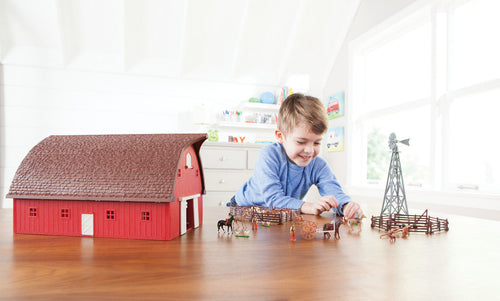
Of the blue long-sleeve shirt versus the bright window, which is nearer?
the blue long-sleeve shirt

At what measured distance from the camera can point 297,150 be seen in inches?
48.6

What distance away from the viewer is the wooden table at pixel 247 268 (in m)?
0.35

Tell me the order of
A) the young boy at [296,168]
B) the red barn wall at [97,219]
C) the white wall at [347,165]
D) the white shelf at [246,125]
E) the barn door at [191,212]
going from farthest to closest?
the white shelf at [246,125] → the white wall at [347,165] → the young boy at [296,168] → the barn door at [191,212] → the red barn wall at [97,219]

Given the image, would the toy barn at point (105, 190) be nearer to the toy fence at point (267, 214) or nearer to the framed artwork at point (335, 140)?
the toy fence at point (267, 214)

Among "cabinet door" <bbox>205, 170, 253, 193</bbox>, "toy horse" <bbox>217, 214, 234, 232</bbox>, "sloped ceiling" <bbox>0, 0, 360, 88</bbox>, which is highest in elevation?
"sloped ceiling" <bbox>0, 0, 360, 88</bbox>

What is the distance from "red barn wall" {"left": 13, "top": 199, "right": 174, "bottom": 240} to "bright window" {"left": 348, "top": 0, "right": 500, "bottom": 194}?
5.96ft

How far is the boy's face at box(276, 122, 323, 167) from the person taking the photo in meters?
1.19

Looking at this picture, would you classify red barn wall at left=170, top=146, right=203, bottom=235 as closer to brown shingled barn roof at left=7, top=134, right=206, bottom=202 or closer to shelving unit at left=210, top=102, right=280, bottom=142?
brown shingled barn roof at left=7, top=134, right=206, bottom=202

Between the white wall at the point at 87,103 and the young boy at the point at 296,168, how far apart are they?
268 centimetres

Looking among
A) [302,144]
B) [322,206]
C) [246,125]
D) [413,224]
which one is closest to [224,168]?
[246,125]

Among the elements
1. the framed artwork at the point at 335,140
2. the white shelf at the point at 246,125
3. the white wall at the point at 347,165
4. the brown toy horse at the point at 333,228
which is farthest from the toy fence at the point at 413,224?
the white shelf at the point at 246,125

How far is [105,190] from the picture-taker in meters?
0.66

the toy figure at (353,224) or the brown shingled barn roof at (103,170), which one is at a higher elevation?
the brown shingled barn roof at (103,170)

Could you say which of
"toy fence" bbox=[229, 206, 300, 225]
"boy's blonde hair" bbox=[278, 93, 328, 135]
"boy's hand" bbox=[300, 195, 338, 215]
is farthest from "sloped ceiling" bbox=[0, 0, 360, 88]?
"toy fence" bbox=[229, 206, 300, 225]
